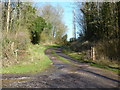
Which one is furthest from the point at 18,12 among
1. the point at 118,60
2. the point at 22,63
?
the point at 118,60

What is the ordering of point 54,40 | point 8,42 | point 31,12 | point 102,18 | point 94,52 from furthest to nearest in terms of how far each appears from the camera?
point 54,40 < point 31,12 < point 102,18 < point 94,52 < point 8,42

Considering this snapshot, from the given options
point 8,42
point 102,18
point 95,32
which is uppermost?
point 102,18

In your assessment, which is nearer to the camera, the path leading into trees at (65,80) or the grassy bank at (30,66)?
the path leading into trees at (65,80)

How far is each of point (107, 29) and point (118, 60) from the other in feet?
16.2

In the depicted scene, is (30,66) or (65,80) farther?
(30,66)

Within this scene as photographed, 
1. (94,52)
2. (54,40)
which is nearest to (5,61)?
(94,52)

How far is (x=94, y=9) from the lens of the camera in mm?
19297

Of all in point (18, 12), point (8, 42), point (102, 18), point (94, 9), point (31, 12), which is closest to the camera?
point (8, 42)

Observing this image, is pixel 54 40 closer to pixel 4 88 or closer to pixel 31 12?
pixel 31 12

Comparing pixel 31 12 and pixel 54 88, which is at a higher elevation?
pixel 31 12

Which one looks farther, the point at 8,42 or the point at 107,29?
the point at 107,29

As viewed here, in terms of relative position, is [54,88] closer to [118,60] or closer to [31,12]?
[118,60]

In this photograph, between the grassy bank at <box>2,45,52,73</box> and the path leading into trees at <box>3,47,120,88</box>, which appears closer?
the path leading into trees at <box>3,47,120,88</box>

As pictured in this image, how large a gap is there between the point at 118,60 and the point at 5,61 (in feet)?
33.2
